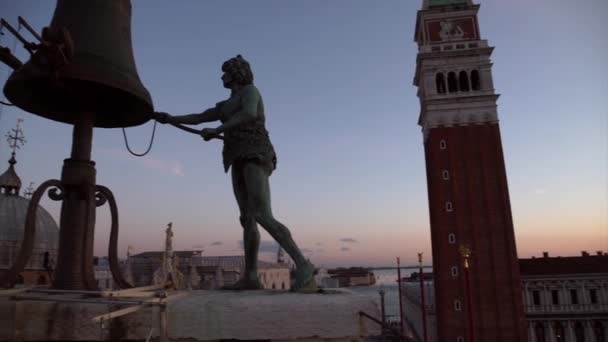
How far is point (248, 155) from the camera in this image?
471 centimetres

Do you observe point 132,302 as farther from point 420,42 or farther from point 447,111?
point 420,42

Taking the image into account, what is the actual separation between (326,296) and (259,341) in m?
0.71

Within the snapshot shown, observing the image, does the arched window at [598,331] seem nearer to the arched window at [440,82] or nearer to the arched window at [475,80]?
the arched window at [475,80]

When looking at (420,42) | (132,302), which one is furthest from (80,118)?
(420,42)

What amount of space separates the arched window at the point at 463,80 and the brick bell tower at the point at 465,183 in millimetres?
95

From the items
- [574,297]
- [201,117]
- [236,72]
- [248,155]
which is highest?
[236,72]

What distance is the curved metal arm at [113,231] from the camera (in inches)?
179

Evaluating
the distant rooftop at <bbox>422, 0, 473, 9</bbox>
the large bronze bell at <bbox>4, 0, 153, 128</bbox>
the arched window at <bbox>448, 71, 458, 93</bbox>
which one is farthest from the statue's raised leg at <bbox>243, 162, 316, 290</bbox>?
the distant rooftop at <bbox>422, 0, 473, 9</bbox>

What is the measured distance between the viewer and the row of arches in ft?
134

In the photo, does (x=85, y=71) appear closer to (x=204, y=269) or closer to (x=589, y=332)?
(x=589, y=332)

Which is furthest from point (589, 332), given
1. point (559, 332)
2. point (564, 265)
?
point (564, 265)

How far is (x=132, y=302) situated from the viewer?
3068 millimetres

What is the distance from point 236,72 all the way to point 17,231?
3605 centimetres

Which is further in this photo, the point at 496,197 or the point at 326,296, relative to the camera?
the point at 496,197
